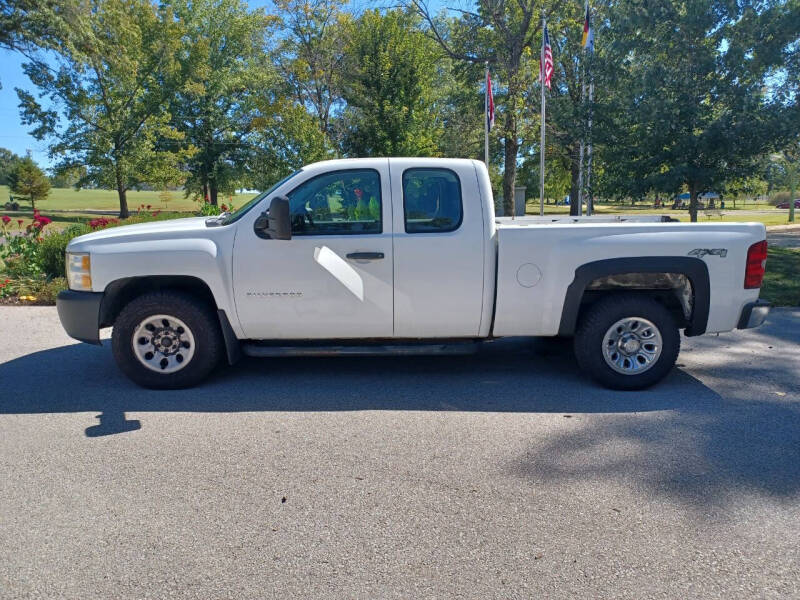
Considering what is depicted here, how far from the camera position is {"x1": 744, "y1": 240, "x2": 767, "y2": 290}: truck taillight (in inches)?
198

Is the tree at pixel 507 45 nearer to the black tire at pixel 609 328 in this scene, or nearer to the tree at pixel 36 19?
the tree at pixel 36 19

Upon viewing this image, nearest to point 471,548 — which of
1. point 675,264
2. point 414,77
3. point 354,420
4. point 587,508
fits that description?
point 587,508

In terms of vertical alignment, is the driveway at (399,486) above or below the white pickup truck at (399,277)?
below

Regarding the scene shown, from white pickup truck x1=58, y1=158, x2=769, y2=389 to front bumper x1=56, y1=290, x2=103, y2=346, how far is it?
0.5 inches

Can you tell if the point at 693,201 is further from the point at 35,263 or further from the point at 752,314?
the point at 35,263

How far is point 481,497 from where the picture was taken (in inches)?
130

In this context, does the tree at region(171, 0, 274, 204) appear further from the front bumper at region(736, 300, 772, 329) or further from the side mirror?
the front bumper at region(736, 300, 772, 329)

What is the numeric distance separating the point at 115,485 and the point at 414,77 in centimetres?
1868

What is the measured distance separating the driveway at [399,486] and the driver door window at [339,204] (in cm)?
139

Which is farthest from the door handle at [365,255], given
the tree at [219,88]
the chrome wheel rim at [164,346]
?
the tree at [219,88]

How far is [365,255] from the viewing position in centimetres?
498

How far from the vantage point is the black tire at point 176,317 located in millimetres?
5020

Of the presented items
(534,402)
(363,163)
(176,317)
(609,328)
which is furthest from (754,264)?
(176,317)

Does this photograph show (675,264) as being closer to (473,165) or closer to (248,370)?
(473,165)
